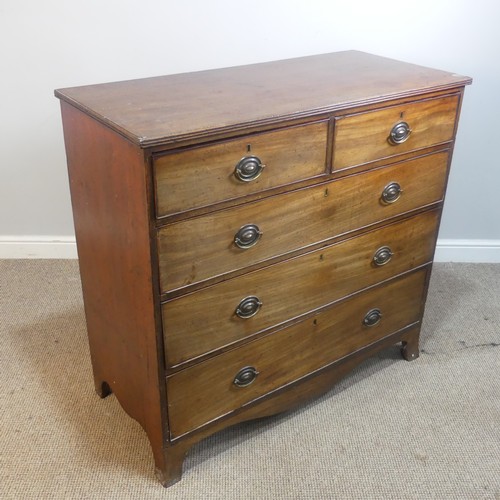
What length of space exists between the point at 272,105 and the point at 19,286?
59.2 inches

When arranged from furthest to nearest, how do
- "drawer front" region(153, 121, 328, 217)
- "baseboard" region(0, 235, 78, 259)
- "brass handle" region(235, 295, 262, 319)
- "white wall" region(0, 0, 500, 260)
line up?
"baseboard" region(0, 235, 78, 259)
"white wall" region(0, 0, 500, 260)
"brass handle" region(235, 295, 262, 319)
"drawer front" region(153, 121, 328, 217)

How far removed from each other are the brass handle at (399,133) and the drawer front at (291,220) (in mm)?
75

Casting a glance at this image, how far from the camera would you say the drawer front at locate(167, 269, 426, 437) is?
5.24ft

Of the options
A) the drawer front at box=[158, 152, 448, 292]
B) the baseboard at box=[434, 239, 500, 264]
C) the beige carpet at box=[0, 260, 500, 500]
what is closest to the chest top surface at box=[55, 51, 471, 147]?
the drawer front at box=[158, 152, 448, 292]

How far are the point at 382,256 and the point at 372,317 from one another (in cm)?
22

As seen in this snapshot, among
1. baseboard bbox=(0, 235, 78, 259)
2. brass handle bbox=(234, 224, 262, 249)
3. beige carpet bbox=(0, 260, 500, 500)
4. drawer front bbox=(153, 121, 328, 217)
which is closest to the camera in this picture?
drawer front bbox=(153, 121, 328, 217)

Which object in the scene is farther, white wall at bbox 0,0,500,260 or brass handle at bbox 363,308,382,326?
white wall at bbox 0,0,500,260

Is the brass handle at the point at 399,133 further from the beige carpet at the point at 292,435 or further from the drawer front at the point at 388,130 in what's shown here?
the beige carpet at the point at 292,435

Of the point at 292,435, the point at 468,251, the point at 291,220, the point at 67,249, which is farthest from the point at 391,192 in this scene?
the point at 67,249

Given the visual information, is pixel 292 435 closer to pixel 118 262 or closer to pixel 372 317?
pixel 372 317

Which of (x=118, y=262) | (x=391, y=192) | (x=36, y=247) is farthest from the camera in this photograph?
(x=36, y=247)

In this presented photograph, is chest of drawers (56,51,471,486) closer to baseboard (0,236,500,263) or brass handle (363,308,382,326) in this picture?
brass handle (363,308,382,326)

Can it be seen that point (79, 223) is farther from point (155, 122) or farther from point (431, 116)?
point (431, 116)

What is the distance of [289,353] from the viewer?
5.77 feet
